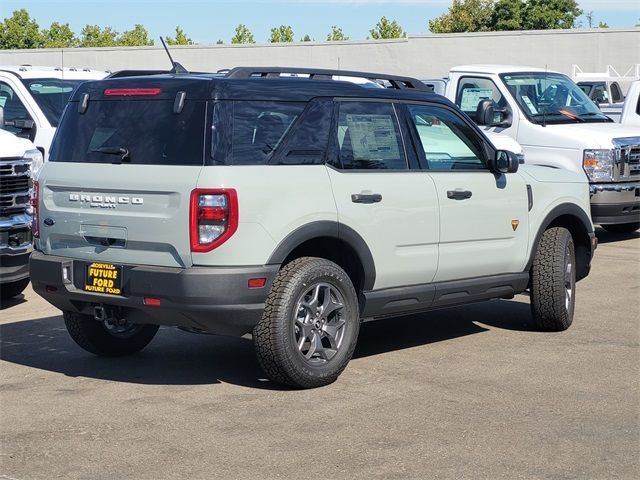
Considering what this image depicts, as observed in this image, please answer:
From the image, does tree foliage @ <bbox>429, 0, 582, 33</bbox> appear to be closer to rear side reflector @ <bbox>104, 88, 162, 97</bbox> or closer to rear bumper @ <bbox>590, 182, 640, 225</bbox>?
rear bumper @ <bbox>590, 182, 640, 225</bbox>

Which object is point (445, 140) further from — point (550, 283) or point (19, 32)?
point (19, 32)

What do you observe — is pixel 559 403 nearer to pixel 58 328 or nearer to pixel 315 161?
pixel 315 161

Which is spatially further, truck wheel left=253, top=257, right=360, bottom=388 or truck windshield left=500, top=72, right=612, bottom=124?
truck windshield left=500, top=72, right=612, bottom=124

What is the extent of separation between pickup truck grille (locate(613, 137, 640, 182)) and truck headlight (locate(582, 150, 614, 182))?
99mm

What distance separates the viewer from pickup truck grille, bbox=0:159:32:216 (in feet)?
33.2

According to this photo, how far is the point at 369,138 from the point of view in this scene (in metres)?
7.79

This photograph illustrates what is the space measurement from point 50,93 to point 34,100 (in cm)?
37

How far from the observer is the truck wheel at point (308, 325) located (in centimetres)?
695

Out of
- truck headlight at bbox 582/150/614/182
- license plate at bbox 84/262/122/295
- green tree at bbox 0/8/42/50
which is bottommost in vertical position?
license plate at bbox 84/262/122/295

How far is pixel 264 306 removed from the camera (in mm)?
6914

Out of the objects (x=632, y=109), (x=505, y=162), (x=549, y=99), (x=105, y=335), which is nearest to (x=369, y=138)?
(x=505, y=162)

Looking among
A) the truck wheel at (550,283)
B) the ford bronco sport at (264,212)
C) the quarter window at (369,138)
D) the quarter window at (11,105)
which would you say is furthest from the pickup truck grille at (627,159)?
the quarter window at (369,138)

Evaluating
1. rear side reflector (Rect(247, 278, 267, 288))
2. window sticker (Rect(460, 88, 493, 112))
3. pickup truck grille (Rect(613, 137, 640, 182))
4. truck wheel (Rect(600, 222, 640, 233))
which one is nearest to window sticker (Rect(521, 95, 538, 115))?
window sticker (Rect(460, 88, 493, 112))

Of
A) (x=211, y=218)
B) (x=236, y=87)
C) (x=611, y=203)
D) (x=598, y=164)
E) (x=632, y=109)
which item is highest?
(x=236, y=87)
